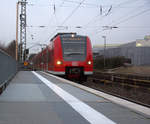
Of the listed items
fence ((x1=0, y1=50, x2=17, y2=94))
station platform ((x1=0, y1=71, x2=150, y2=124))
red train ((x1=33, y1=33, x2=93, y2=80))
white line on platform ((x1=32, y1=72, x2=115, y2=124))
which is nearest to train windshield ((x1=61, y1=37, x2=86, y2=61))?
red train ((x1=33, y1=33, x2=93, y2=80))

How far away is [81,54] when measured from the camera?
15367 mm

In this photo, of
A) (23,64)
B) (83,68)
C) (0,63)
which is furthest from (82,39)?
(23,64)

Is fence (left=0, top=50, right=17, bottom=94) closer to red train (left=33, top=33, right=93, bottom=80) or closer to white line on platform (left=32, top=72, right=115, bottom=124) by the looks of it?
white line on platform (left=32, top=72, right=115, bottom=124)

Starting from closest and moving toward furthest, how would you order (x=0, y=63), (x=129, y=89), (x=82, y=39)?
(x=0, y=63)
(x=129, y=89)
(x=82, y=39)

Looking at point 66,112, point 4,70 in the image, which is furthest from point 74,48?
point 66,112

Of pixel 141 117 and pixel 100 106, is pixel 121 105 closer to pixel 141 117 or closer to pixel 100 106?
pixel 100 106

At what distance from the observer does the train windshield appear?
50.0 feet

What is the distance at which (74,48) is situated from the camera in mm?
15477

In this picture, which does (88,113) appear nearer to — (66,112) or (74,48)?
(66,112)

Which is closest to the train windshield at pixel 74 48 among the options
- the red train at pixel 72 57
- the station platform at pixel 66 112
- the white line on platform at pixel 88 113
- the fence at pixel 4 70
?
the red train at pixel 72 57

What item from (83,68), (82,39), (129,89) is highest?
(82,39)

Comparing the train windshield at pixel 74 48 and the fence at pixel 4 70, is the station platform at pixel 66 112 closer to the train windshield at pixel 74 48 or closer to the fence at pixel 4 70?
the fence at pixel 4 70

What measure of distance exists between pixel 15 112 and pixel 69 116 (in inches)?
48.2

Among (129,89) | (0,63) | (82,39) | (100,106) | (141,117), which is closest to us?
(141,117)
